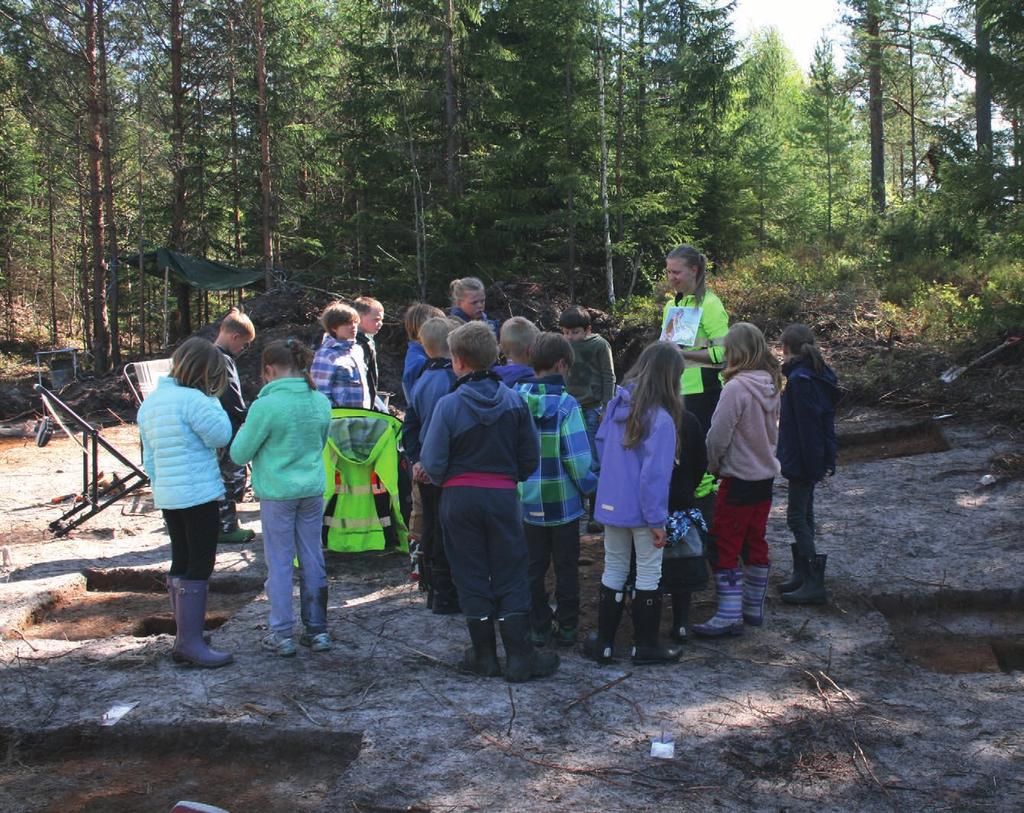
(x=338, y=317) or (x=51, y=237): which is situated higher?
(x=51, y=237)

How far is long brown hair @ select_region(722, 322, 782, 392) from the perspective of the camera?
512 centimetres

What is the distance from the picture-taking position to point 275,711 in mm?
4156

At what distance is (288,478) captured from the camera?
4.81 meters

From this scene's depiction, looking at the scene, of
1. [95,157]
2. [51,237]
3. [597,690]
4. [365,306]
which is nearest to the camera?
[597,690]

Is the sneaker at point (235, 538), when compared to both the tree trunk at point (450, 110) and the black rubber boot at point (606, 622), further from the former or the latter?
the tree trunk at point (450, 110)

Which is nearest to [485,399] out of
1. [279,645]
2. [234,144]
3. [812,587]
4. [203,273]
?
[279,645]

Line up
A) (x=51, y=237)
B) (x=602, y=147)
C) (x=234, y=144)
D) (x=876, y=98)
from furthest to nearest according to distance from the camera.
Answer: (x=51, y=237), (x=234, y=144), (x=876, y=98), (x=602, y=147)

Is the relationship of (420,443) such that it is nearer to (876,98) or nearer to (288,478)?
(288,478)

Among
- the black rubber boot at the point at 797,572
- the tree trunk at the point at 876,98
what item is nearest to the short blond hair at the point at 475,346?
the black rubber boot at the point at 797,572

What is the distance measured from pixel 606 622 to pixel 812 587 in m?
1.66

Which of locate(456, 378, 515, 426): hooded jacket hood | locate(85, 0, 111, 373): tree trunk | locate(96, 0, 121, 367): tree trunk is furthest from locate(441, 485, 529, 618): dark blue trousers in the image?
locate(85, 0, 111, 373): tree trunk

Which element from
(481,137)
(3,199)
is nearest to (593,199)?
(481,137)

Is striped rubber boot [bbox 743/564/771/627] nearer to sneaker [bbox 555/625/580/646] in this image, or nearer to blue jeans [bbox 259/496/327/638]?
sneaker [bbox 555/625/580/646]

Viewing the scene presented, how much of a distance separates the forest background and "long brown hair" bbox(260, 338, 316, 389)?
31.1ft
